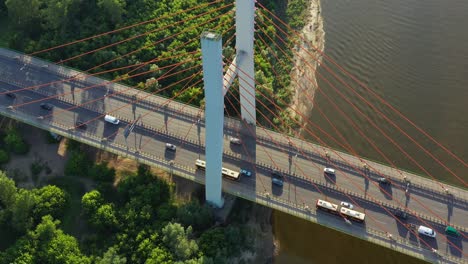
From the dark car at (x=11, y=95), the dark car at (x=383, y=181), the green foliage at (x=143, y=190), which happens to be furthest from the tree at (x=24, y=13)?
the dark car at (x=383, y=181)

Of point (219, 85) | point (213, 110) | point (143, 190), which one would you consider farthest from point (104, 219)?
point (219, 85)

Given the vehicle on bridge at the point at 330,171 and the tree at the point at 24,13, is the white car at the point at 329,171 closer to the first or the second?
the vehicle on bridge at the point at 330,171

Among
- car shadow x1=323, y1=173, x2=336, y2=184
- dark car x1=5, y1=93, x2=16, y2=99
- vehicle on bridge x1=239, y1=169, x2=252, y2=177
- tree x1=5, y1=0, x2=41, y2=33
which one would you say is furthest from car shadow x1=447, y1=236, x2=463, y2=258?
tree x1=5, y1=0, x2=41, y2=33

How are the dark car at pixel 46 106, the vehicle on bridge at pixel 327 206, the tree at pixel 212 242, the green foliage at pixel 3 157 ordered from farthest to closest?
1. the dark car at pixel 46 106
2. the green foliage at pixel 3 157
3. the tree at pixel 212 242
4. the vehicle on bridge at pixel 327 206

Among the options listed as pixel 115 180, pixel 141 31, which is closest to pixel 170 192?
pixel 115 180

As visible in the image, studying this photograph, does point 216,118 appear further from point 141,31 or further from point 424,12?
point 424,12

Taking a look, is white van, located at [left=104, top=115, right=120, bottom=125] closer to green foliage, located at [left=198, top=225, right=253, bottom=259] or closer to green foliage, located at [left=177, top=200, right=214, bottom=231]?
green foliage, located at [left=177, top=200, right=214, bottom=231]

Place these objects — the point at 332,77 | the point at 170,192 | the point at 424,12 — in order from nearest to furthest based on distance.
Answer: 1. the point at 170,192
2. the point at 332,77
3. the point at 424,12
